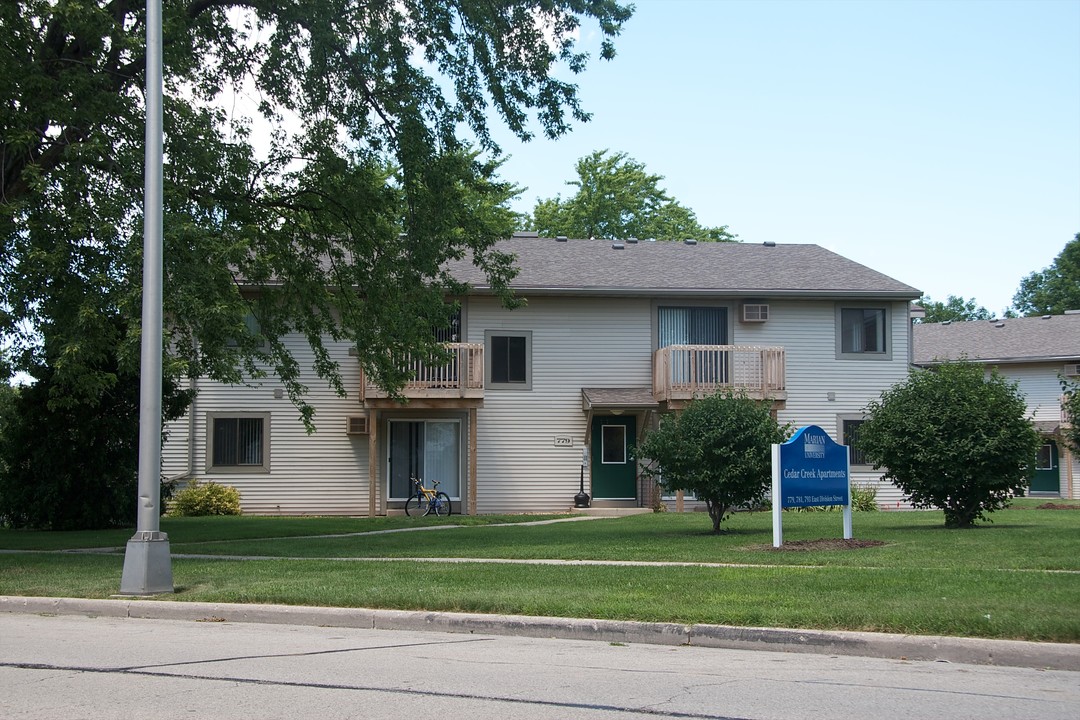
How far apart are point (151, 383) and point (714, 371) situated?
18.9 metres

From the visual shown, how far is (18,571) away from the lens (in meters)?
14.1

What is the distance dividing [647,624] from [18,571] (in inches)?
351

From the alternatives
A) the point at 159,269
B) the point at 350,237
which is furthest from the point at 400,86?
the point at 159,269

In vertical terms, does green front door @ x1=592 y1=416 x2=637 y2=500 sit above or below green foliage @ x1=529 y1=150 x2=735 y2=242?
below

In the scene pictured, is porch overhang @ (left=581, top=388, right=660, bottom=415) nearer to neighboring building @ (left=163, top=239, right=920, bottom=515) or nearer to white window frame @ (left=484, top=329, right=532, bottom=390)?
neighboring building @ (left=163, top=239, right=920, bottom=515)

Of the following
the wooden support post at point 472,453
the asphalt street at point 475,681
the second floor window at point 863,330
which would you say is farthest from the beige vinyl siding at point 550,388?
the asphalt street at point 475,681

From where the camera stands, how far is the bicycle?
91.4ft

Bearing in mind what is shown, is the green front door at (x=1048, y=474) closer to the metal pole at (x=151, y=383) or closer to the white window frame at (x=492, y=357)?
the white window frame at (x=492, y=357)

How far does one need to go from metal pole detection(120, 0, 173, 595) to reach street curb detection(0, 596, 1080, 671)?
1.69 ft

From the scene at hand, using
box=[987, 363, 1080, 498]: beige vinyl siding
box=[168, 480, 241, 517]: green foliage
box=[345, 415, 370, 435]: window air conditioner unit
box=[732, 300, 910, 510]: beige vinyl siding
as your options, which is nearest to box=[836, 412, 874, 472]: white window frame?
box=[732, 300, 910, 510]: beige vinyl siding

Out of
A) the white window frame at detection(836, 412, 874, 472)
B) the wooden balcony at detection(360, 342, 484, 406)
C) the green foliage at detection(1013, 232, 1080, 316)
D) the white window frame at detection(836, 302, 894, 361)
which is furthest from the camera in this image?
the green foliage at detection(1013, 232, 1080, 316)

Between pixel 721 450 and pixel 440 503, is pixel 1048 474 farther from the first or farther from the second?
pixel 721 450

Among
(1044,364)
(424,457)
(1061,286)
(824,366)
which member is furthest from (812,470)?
(1061,286)

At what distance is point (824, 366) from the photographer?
30.5 meters
